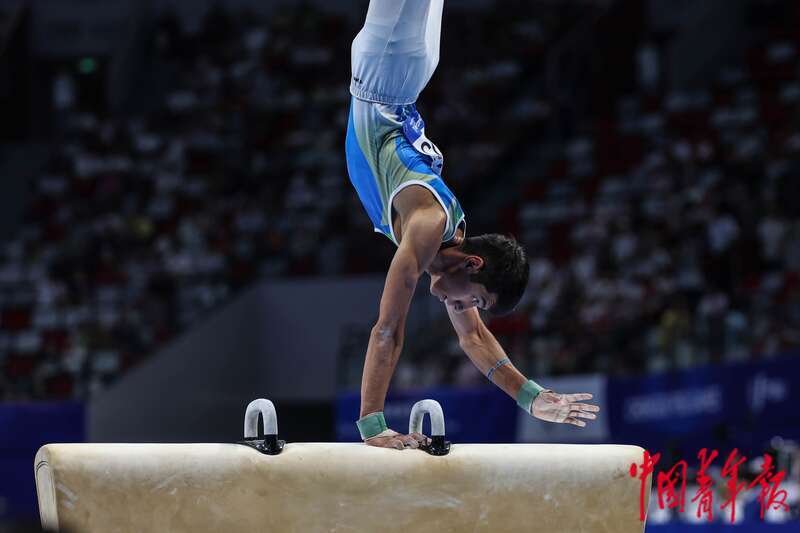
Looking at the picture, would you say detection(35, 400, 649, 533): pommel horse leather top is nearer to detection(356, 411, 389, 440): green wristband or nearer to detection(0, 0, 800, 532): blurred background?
detection(356, 411, 389, 440): green wristband

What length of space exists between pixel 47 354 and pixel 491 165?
21.4 feet

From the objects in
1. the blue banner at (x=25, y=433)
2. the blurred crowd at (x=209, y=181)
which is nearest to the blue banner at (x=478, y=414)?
the blurred crowd at (x=209, y=181)

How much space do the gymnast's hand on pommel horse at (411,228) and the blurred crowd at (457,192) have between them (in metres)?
5.90

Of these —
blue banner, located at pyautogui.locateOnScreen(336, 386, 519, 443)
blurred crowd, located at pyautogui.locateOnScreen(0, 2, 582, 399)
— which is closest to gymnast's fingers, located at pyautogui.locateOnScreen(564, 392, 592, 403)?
blue banner, located at pyautogui.locateOnScreen(336, 386, 519, 443)

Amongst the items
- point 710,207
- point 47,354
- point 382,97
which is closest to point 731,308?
point 710,207

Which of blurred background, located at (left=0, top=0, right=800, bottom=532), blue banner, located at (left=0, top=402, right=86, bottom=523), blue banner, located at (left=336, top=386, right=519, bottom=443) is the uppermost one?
blurred background, located at (left=0, top=0, right=800, bottom=532)

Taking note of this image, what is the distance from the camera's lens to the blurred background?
440 inches

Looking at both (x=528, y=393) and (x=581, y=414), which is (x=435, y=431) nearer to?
(x=581, y=414)

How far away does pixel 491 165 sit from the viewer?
16.6m

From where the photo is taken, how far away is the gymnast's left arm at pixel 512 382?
14.1ft

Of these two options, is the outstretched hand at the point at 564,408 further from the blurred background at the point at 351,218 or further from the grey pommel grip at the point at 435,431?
the blurred background at the point at 351,218

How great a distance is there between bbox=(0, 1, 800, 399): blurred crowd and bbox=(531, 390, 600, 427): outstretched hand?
5906 mm

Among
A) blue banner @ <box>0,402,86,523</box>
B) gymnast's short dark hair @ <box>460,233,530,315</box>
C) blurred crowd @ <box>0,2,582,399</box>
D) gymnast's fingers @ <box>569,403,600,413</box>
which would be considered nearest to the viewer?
gymnast's fingers @ <box>569,403,600,413</box>

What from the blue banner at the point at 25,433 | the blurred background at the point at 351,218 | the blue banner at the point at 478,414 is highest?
the blurred background at the point at 351,218
